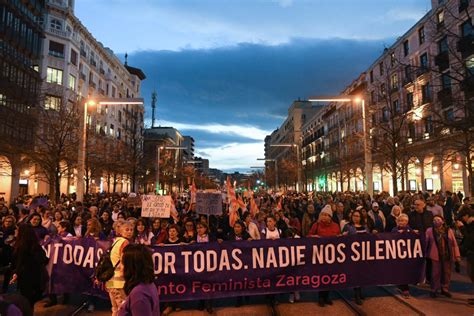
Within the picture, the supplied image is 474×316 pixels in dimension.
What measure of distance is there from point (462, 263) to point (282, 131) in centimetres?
12054

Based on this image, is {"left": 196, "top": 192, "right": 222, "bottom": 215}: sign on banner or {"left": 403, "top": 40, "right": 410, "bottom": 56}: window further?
{"left": 403, "top": 40, "right": 410, "bottom": 56}: window

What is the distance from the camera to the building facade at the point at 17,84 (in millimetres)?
25641

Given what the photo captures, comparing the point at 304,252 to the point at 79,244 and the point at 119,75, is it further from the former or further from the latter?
the point at 119,75

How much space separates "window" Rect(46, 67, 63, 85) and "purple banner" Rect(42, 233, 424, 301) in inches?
1620

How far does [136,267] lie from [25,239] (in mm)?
3605

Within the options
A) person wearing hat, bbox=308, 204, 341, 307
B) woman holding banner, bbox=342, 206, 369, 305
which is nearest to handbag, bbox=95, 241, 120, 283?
person wearing hat, bbox=308, 204, 341, 307

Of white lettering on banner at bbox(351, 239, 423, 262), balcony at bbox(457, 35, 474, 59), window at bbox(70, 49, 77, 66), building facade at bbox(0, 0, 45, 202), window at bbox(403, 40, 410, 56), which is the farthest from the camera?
window at bbox(70, 49, 77, 66)

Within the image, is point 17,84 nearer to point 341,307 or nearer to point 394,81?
point 341,307

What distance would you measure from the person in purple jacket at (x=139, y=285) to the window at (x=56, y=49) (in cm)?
4640

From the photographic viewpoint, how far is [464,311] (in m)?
6.75

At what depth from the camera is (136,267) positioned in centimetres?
330

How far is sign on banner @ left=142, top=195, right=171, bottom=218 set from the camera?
1116cm

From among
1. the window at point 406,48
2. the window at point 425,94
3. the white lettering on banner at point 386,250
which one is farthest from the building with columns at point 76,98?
the window at point 406,48

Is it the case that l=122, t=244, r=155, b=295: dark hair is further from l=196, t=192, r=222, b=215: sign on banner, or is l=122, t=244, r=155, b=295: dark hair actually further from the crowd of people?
l=196, t=192, r=222, b=215: sign on banner
